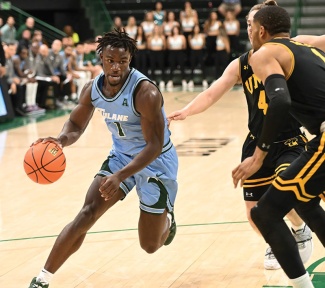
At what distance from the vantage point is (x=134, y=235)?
645cm

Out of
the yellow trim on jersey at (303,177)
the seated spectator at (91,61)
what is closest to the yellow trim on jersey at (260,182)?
the yellow trim on jersey at (303,177)

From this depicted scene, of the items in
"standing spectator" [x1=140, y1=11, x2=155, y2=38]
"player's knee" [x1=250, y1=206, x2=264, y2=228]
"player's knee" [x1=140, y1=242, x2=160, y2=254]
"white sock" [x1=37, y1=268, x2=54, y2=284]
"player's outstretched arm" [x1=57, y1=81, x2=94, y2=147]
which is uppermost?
"player's outstretched arm" [x1=57, y1=81, x2=94, y2=147]

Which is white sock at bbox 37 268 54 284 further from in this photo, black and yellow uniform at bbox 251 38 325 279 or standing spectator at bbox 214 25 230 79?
standing spectator at bbox 214 25 230 79

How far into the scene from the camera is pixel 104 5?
23828 millimetres

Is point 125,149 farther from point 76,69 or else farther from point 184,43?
point 184,43

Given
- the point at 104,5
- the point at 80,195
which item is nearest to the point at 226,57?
the point at 104,5

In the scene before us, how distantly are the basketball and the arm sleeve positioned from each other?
1.55 metres

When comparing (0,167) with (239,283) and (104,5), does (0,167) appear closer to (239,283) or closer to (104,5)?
(239,283)

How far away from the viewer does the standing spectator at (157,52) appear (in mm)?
20906

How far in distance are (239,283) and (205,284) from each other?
0.23m

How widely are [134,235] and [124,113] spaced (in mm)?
1863

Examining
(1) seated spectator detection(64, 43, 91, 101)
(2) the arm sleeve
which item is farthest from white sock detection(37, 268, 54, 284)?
(1) seated spectator detection(64, 43, 91, 101)

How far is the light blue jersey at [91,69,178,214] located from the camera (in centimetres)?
488

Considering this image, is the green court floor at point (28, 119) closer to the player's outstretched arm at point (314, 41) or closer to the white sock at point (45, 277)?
the white sock at point (45, 277)
